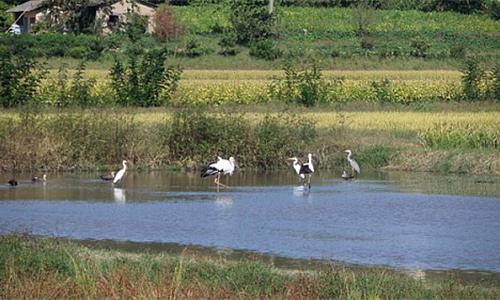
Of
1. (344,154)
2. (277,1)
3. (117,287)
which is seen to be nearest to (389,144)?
(344,154)

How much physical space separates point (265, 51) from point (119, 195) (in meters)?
32.7

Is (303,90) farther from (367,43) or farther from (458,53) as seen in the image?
(367,43)

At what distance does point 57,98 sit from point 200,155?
8.17 meters

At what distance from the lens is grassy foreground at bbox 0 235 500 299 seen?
12117 mm

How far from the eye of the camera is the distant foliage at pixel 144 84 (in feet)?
114

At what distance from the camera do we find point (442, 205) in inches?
886

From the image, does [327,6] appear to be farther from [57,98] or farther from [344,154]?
[344,154]

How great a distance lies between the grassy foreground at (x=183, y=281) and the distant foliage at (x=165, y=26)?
4941 centimetres

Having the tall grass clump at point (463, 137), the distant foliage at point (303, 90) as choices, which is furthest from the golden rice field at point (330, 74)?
the tall grass clump at point (463, 137)

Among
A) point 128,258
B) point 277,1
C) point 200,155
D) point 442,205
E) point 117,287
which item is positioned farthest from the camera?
point 277,1

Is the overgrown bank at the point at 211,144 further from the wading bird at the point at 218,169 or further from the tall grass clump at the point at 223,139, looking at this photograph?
the wading bird at the point at 218,169

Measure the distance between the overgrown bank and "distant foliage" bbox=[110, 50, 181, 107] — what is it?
16.4ft

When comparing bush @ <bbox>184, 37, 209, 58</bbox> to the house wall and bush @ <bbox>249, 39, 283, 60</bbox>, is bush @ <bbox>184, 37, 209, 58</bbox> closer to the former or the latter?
bush @ <bbox>249, 39, 283, 60</bbox>

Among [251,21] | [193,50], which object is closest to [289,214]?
[193,50]
